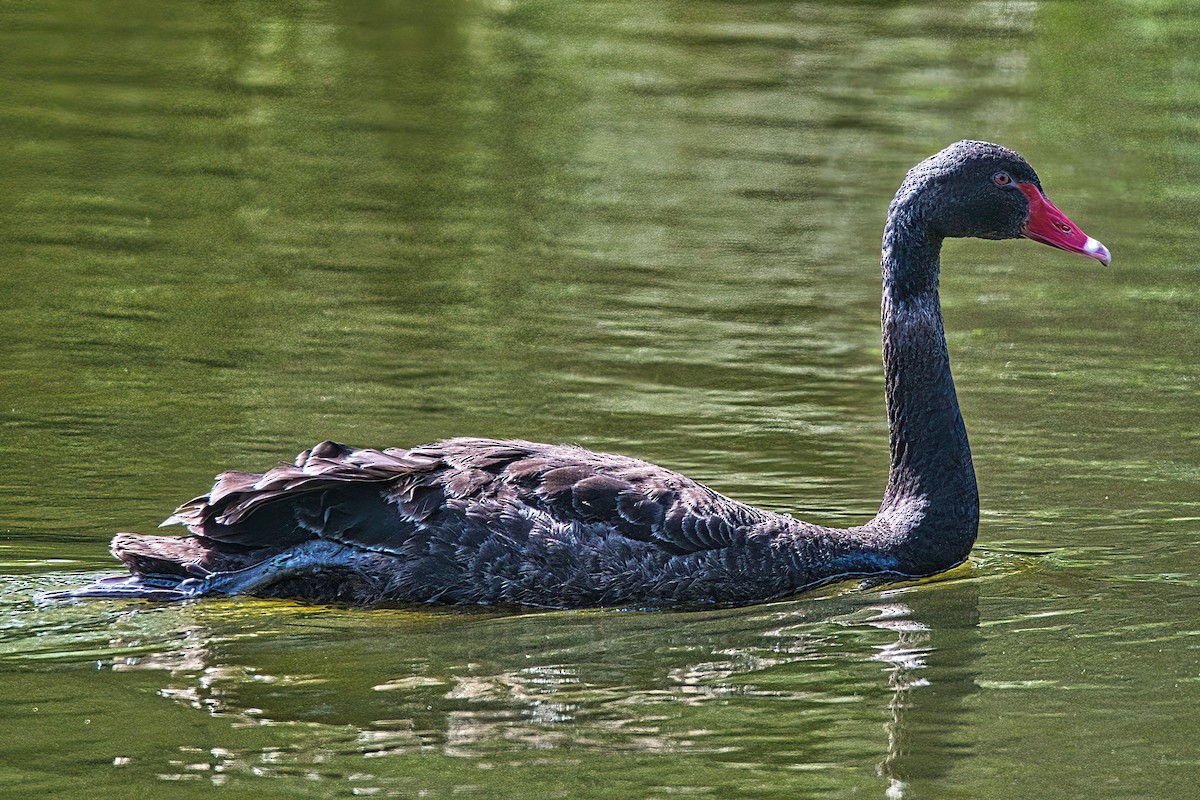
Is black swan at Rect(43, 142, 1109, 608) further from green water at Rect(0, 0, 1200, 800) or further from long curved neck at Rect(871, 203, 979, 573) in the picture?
long curved neck at Rect(871, 203, 979, 573)

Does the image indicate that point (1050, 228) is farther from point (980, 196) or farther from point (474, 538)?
point (474, 538)

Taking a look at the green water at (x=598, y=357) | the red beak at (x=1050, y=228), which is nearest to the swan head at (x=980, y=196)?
the red beak at (x=1050, y=228)

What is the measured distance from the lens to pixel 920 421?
912 centimetres

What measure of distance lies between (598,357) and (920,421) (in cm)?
410

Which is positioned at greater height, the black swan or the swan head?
the swan head

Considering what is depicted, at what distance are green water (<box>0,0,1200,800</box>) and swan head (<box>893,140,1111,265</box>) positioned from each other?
5.33 feet

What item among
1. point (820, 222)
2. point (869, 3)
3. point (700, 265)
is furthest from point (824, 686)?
point (869, 3)

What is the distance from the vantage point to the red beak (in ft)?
29.9

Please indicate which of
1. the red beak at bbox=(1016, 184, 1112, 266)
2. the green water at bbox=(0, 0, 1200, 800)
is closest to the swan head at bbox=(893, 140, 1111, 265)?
the red beak at bbox=(1016, 184, 1112, 266)

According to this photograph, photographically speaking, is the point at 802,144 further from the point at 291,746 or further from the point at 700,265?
the point at 291,746

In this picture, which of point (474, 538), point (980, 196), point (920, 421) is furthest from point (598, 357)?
point (474, 538)

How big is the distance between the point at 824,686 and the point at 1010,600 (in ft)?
5.26

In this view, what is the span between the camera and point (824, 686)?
24.6 ft

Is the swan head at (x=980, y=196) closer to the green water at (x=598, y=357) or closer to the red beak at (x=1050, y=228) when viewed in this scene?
the red beak at (x=1050, y=228)
